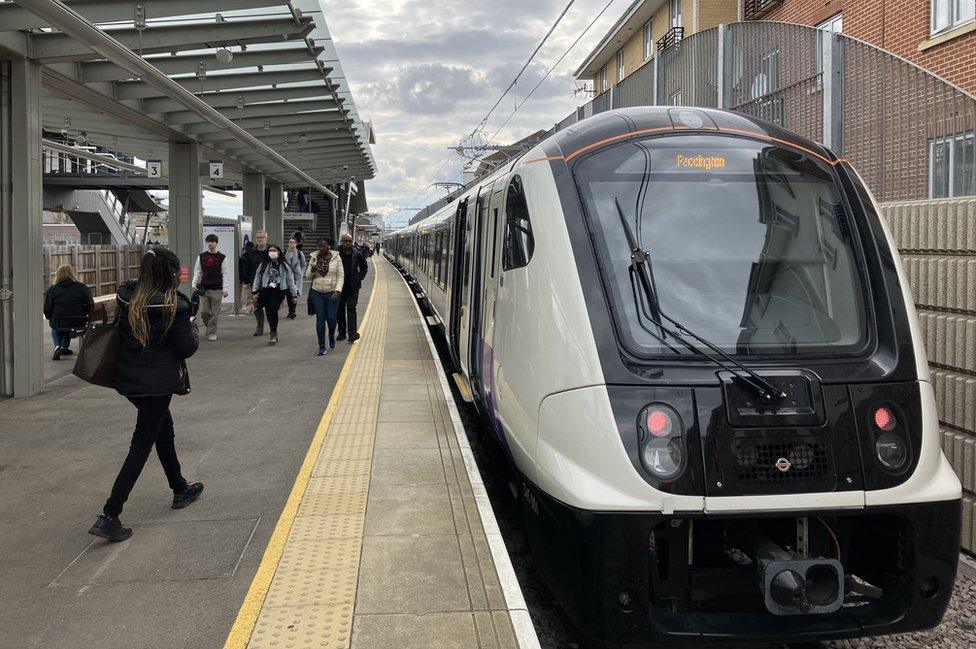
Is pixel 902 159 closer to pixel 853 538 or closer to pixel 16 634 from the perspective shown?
pixel 853 538

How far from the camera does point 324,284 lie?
37.4 feet

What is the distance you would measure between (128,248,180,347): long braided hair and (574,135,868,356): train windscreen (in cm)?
238

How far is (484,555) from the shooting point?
4133 millimetres

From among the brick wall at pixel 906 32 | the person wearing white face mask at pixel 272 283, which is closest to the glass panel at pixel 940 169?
the brick wall at pixel 906 32

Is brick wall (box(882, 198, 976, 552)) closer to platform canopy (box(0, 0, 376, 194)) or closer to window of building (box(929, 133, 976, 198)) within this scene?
window of building (box(929, 133, 976, 198))

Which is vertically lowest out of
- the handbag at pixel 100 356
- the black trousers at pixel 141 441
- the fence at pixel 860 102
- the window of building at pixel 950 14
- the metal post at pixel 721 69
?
the black trousers at pixel 141 441

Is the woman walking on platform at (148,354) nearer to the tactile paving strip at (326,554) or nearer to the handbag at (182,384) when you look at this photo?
the handbag at (182,384)

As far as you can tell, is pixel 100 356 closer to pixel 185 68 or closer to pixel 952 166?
pixel 952 166

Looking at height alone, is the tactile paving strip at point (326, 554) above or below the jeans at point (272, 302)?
below

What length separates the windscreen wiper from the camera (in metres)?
3.58

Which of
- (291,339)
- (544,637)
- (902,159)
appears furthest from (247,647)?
(291,339)

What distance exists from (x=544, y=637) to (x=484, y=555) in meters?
0.49

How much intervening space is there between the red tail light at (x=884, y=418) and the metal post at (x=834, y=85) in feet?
9.34

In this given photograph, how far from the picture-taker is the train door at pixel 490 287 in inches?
213
